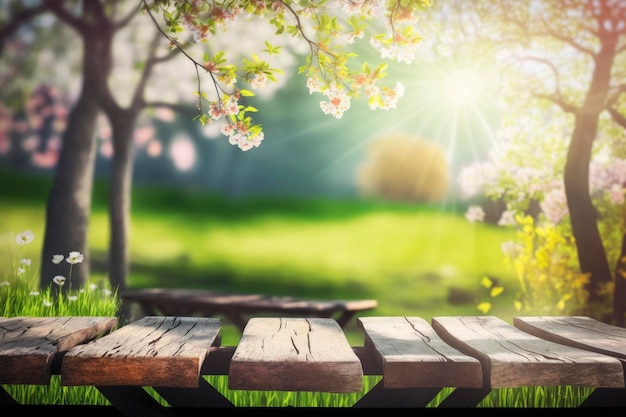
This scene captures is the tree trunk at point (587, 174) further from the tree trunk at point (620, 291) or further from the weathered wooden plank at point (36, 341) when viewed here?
the weathered wooden plank at point (36, 341)

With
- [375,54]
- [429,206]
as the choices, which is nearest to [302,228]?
[429,206]

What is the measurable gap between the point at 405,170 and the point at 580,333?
2572 mm

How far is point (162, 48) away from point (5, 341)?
3.33m

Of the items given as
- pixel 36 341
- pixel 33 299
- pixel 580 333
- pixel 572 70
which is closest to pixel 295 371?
pixel 36 341

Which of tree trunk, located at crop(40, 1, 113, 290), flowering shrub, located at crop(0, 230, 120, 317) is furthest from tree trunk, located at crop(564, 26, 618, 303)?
tree trunk, located at crop(40, 1, 113, 290)

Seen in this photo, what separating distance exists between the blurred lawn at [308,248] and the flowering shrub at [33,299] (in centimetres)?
52

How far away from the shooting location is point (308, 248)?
15.5 ft

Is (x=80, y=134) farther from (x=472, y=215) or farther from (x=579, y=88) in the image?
(x=579, y=88)

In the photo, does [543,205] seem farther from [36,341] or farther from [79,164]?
[36,341]

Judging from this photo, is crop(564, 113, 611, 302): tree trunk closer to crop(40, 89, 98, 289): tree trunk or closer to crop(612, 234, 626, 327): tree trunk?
crop(612, 234, 626, 327): tree trunk

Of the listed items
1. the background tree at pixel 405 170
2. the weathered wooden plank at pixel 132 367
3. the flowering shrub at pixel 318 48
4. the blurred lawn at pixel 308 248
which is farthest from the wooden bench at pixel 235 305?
the weathered wooden plank at pixel 132 367

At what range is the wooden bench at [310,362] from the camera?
1531mm

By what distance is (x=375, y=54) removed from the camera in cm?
421

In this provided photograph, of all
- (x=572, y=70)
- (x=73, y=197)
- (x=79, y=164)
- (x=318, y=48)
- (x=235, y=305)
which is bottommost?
(x=235, y=305)
